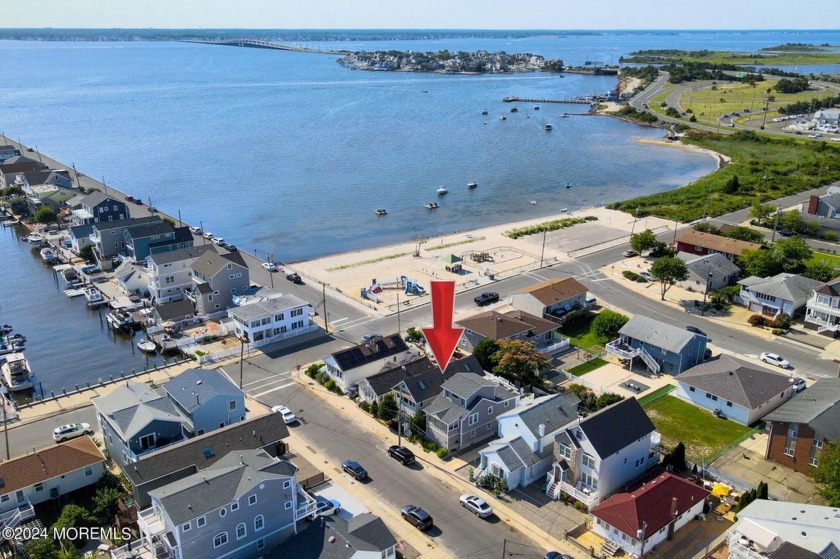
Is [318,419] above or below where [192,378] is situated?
below

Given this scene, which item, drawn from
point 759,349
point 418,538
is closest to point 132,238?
point 418,538

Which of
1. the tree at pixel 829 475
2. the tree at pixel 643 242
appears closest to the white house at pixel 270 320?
the tree at pixel 643 242

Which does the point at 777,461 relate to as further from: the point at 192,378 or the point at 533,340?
the point at 192,378

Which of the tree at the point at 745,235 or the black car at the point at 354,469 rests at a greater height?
the tree at the point at 745,235

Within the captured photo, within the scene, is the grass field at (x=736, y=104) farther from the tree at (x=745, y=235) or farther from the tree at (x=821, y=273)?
the tree at (x=821, y=273)

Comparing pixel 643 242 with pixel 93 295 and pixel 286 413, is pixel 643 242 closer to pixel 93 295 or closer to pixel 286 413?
pixel 286 413

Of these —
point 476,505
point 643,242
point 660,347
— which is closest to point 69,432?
point 476,505
